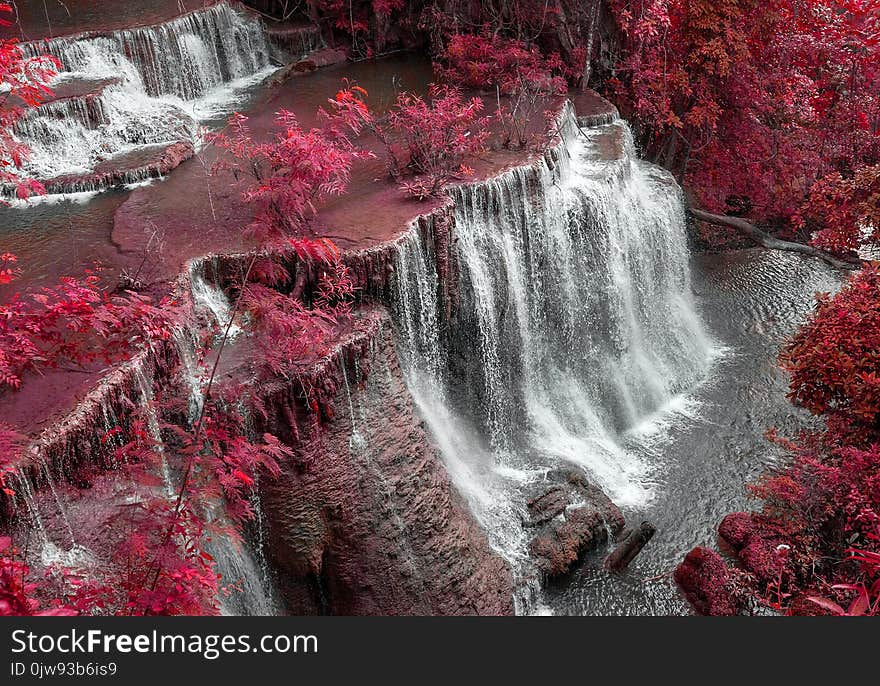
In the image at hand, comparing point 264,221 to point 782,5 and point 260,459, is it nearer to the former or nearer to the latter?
point 260,459

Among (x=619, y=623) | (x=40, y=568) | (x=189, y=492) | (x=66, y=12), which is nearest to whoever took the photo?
(x=619, y=623)

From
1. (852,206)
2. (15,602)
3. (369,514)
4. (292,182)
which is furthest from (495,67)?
(15,602)

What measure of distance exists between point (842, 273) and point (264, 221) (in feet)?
44.6

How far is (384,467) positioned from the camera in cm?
895

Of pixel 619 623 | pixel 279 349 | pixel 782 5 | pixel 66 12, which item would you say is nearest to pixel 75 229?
pixel 279 349

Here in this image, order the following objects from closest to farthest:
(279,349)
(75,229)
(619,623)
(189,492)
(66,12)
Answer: (619,623) < (189,492) < (279,349) < (75,229) < (66,12)

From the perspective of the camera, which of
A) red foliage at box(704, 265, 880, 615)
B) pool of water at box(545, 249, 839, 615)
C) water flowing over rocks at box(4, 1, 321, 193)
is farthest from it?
water flowing over rocks at box(4, 1, 321, 193)

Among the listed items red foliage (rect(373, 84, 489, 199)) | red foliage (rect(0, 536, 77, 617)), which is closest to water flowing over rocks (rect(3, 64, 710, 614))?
red foliage (rect(373, 84, 489, 199))

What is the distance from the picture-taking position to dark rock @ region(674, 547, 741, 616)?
32.0 ft

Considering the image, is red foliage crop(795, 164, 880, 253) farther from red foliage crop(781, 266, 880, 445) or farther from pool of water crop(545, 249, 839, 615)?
pool of water crop(545, 249, 839, 615)

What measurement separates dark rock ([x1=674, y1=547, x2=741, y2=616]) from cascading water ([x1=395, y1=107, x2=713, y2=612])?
1.53 meters

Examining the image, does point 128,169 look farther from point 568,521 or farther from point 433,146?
point 568,521

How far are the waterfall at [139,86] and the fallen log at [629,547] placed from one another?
372 inches

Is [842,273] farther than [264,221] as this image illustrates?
Yes
